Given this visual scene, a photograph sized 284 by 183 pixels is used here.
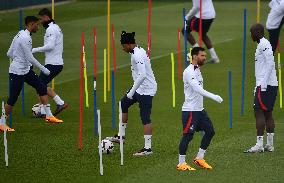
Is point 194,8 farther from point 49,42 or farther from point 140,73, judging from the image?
point 140,73

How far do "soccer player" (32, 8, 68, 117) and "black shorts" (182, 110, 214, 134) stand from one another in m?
6.50

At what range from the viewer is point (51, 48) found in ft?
81.4

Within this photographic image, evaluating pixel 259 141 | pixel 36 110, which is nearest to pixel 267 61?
pixel 259 141

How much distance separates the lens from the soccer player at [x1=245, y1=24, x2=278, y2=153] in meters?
20.2

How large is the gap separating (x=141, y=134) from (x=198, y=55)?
14.3ft

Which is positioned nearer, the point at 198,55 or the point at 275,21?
the point at 198,55

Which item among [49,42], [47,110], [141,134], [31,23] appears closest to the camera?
[141,134]

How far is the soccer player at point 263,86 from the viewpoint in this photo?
66.3ft

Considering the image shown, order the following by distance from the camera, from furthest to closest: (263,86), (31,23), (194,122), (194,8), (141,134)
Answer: (194,8) < (31,23) < (141,134) < (263,86) < (194,122)

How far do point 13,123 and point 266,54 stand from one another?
6.93m

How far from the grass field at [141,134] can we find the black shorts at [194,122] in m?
0.74

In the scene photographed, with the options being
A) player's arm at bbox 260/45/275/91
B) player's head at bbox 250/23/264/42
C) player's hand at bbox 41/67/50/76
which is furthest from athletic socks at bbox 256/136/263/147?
player's hand at bbox 41/67/50/76

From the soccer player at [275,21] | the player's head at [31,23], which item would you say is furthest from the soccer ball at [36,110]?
the soccer player at [275,21]

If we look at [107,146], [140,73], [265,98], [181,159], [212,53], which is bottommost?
[181,159]
